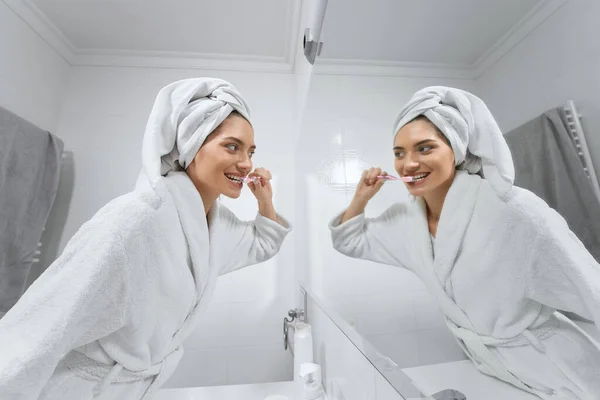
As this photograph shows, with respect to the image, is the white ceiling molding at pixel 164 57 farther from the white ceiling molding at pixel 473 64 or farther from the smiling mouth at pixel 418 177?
the smiling mouth at pixel 418 177

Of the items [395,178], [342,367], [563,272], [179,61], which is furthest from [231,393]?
[179,61]

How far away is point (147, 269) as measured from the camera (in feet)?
2.00

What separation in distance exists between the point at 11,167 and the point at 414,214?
64.8 inches

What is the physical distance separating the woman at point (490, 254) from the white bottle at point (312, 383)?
657 mm

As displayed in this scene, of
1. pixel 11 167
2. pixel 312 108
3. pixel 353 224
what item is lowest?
pixel 353 224

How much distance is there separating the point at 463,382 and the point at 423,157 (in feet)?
0.83

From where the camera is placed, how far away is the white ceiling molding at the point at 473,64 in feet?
0.67

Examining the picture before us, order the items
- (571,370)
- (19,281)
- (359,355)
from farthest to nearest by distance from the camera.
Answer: (19,281), (359,355), (571,370)

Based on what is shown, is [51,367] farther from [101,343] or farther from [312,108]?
[312,108]

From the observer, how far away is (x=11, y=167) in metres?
Result: 1.17

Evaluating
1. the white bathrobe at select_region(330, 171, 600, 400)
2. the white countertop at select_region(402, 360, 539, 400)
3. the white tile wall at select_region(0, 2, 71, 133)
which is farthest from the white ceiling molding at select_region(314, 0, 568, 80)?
the white tile wall at select_region(0, 2, 71, 133)

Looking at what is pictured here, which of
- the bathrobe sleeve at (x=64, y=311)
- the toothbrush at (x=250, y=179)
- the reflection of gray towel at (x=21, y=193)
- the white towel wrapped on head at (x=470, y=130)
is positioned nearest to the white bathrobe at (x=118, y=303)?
the bathrobe sleeve at (x=64, y=311)

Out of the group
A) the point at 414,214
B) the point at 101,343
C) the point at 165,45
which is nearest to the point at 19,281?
the point at 101,343

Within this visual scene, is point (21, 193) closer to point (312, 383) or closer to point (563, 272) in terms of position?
point (312, 383)
